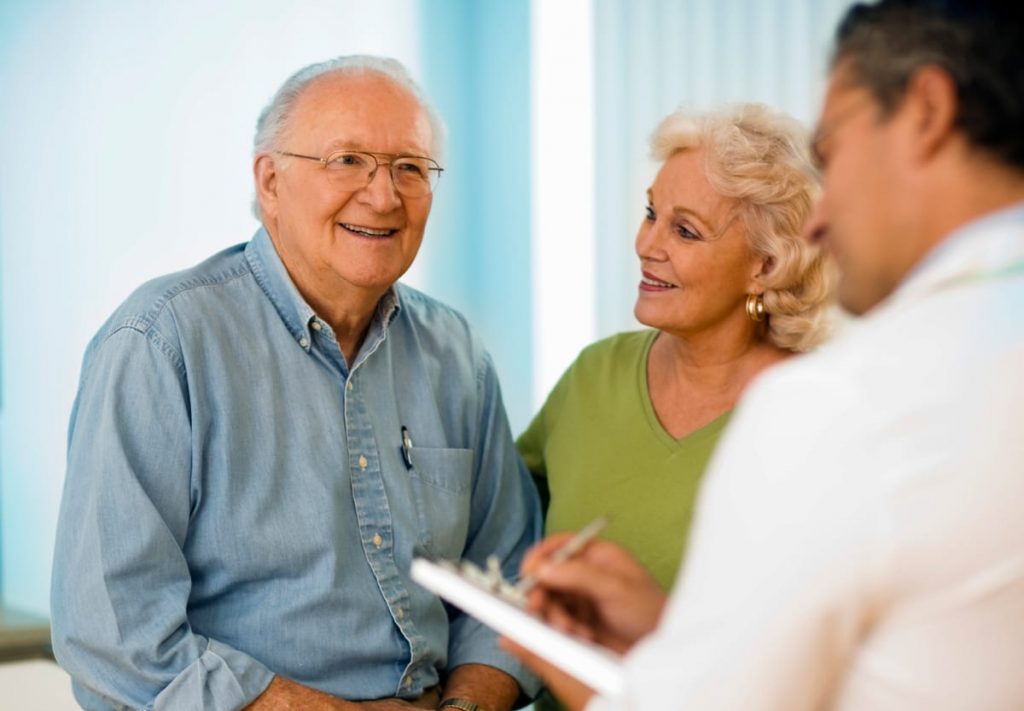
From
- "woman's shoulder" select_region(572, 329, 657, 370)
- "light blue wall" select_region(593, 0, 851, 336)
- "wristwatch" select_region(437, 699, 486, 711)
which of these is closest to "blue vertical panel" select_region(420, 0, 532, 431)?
"light blue wall" select_region(593, 0, 851, 336)

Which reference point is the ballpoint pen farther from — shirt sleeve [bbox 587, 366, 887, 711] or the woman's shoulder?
the woman's shoulder

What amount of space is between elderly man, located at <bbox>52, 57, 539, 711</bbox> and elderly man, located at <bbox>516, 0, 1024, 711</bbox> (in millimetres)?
1004

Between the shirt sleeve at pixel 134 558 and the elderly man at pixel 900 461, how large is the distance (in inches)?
38.0

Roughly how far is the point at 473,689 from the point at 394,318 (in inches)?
24.9

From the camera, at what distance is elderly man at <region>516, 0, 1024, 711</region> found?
0.82 metres

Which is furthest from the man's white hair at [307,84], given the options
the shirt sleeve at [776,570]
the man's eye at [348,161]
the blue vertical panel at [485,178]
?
the blue vertical panel at [485,178]

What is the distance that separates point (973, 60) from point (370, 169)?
1.25 metres

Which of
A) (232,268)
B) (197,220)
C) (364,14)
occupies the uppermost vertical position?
(364,14)

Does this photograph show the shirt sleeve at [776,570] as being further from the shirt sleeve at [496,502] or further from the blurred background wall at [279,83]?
the blurred background wall at [279,83]

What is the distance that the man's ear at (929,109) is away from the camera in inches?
35.1

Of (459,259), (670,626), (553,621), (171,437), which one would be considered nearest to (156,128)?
(459,259)

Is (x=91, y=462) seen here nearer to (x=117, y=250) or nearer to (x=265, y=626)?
(x=265, y=626)

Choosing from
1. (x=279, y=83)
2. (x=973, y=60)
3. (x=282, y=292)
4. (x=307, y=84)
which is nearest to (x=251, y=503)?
(x=282, y=292)

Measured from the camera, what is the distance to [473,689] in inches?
78.4
